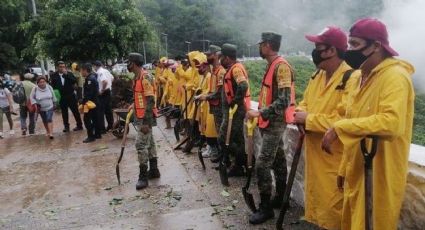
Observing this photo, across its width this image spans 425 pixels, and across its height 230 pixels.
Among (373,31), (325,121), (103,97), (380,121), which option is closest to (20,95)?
(103,97)

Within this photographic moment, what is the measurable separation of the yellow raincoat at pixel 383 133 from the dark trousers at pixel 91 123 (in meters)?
7.86

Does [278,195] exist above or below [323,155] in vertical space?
below

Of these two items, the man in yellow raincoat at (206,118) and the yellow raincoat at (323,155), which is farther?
the man in yellow raincoat at (206,118)

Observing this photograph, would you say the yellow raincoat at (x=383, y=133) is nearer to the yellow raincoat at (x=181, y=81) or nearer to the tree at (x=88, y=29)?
the yellow raincoat at (x=181, y=81)

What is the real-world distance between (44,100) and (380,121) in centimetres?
949

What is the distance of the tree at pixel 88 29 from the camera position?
14.1m

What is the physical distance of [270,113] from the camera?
423cm

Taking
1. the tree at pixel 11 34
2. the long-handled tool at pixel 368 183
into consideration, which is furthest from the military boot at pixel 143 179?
the tree at pixel 11 34

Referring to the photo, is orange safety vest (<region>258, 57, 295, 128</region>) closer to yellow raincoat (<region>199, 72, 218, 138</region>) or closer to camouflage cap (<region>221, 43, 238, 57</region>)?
camouflage cap (<region>221, 43, 238, 57</region>)

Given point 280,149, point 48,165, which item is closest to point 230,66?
point 280,149

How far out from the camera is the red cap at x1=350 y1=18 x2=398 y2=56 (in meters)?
2.66

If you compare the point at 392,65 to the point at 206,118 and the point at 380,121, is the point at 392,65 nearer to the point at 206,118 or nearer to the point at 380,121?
the point at 380,121

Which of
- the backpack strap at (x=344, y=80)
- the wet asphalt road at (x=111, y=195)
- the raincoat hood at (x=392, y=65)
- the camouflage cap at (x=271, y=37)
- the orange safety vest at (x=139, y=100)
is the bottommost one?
the wet asphalt road at (x=111, y=195)

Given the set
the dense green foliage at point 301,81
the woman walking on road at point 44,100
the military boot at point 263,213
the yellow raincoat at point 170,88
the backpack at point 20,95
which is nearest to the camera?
the military boot at point 263,213
